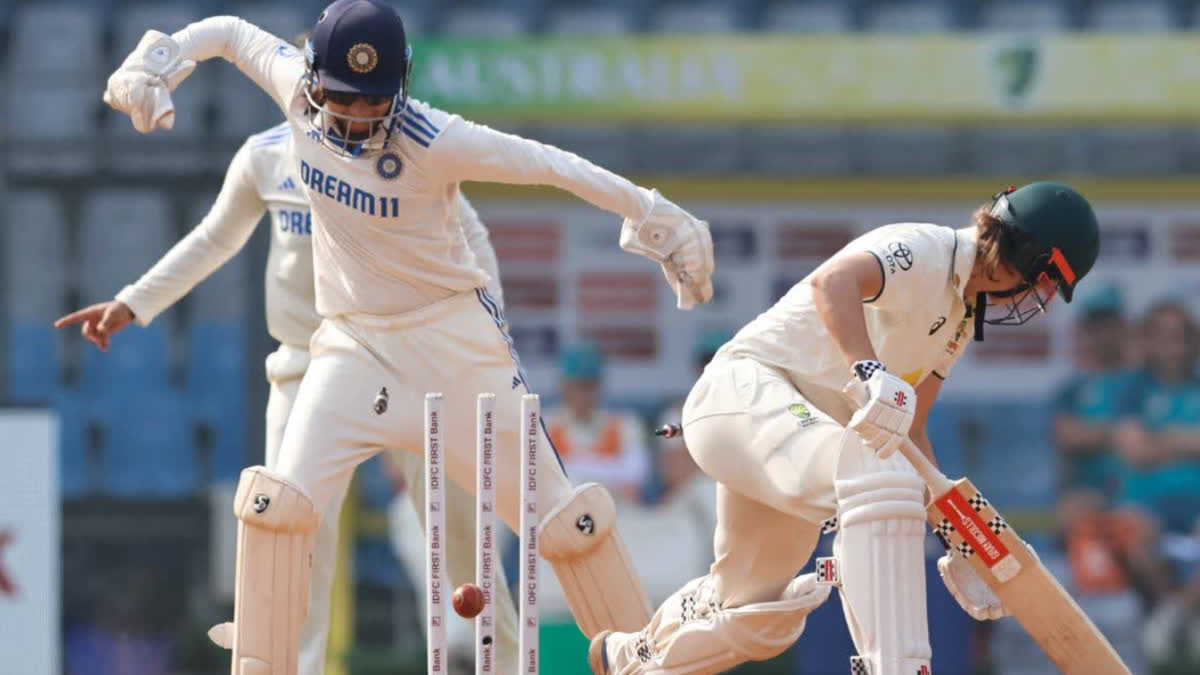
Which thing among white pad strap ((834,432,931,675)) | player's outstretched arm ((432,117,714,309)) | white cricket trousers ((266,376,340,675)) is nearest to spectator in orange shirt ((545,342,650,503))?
white cricket trousers ((266,376,340,675))

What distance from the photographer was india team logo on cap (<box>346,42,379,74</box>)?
503 centimetres

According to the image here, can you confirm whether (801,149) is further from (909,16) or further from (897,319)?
(897,319)

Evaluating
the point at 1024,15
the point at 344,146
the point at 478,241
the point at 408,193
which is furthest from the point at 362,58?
the point at 1024,15

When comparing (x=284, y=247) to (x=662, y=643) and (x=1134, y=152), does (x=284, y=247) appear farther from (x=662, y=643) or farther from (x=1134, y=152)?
(x=1134, y=152)

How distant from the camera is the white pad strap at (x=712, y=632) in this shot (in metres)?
5.15

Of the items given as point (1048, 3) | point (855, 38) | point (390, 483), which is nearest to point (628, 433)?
point (390, 483)

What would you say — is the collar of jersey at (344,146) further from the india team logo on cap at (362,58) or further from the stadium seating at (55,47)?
the stadium seating at (55,47)

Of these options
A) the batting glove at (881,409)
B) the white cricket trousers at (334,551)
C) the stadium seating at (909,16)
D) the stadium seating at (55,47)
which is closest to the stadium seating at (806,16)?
the stadium seating at (909,16)

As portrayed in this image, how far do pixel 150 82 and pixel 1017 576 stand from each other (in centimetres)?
224

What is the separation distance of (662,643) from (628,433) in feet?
12.2

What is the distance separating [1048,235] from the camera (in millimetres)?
4812

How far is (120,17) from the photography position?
422 inches

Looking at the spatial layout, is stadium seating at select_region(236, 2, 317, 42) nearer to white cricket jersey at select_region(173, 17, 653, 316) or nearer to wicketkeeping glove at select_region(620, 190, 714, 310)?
white cricket jersey at select_region(173, 17, 653, 316)

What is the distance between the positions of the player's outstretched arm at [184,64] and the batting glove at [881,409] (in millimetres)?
1574
